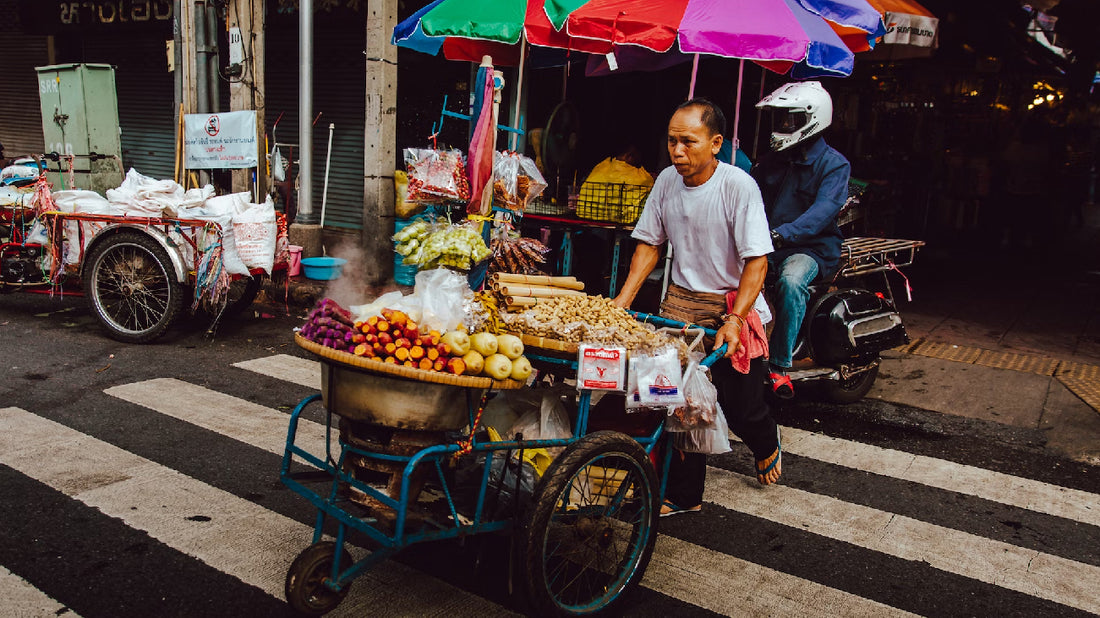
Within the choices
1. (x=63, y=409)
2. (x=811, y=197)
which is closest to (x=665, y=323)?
(x=811, y=197)

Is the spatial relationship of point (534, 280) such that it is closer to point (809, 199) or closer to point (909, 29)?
point (809, 199)

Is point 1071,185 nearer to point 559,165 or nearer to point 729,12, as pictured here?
point 559,165

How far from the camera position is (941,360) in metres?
7.16

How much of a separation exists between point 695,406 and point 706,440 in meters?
0.39

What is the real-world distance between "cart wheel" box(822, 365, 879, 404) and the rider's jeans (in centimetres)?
79

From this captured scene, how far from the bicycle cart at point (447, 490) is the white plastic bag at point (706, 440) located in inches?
20.9

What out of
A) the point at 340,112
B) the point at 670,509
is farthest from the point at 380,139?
the point at 670,509

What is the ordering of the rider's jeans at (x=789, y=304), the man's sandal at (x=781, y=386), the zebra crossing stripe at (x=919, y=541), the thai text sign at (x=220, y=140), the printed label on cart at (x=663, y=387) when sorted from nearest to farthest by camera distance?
1. the printed label on cart at (x=663, y=387)
2. the zebra crossing stripe at (x=919, y=541)
3. the man's sandal at (x=781, y=386)
4. the rider's jeans at (x=789, y=304)
5. the thai text sign at (x=220, y=140)

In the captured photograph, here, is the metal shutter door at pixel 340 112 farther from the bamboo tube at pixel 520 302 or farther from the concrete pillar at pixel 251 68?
the bamboo tube at pixel 520 302

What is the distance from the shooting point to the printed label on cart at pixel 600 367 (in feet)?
9.61

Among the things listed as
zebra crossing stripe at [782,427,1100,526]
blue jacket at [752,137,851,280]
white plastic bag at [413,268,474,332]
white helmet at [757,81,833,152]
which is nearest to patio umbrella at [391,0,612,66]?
white helmet at [757,81,833,152]

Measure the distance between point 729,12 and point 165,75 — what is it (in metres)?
11.1

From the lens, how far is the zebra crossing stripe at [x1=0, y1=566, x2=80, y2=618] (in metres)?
2.83

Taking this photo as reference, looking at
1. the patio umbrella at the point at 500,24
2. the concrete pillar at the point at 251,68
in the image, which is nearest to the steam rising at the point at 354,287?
the concrete pillar at the point at 251,68
